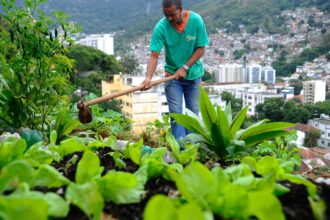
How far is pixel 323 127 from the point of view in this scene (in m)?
39.1

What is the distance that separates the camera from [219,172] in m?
1.13

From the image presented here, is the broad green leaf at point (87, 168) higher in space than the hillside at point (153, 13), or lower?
lower

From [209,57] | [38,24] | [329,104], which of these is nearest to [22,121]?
[38,24]

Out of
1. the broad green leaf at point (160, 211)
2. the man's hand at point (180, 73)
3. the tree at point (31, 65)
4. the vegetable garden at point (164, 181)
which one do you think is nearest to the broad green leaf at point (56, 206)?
the vegetable garden at point (164, 181)

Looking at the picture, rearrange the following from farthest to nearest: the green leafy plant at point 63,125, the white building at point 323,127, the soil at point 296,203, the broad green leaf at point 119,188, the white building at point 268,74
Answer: the white building at point 268,74 < the white building at point 323,127 < the green leafy plant at point 63,125 < the broad green leaf at point 119,188 < the soil at point 296,203

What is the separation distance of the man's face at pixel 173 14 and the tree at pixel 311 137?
33.2 metres

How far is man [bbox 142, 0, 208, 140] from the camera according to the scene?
3.76 m

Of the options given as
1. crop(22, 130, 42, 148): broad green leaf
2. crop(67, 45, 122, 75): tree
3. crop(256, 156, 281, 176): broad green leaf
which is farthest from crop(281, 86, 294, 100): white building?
crop(256, 156, 281, 176): broad green leaf

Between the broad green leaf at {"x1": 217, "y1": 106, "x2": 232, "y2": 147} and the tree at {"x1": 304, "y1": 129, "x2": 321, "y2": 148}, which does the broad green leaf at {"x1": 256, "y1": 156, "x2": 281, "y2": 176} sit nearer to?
the broad green leaf at {"x1": 217, "y1": 106, "x2": 232, "y2": 147}

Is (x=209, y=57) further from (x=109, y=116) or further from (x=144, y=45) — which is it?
(x=109, y=116)

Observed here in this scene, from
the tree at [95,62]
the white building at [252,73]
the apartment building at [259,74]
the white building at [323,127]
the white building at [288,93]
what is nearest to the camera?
the white building at [323,127]

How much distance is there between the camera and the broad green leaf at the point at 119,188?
3.94 feet

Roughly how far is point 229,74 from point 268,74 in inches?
281

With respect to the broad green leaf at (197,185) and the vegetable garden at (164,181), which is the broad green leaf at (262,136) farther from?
the broad green leaf at (197,185)
